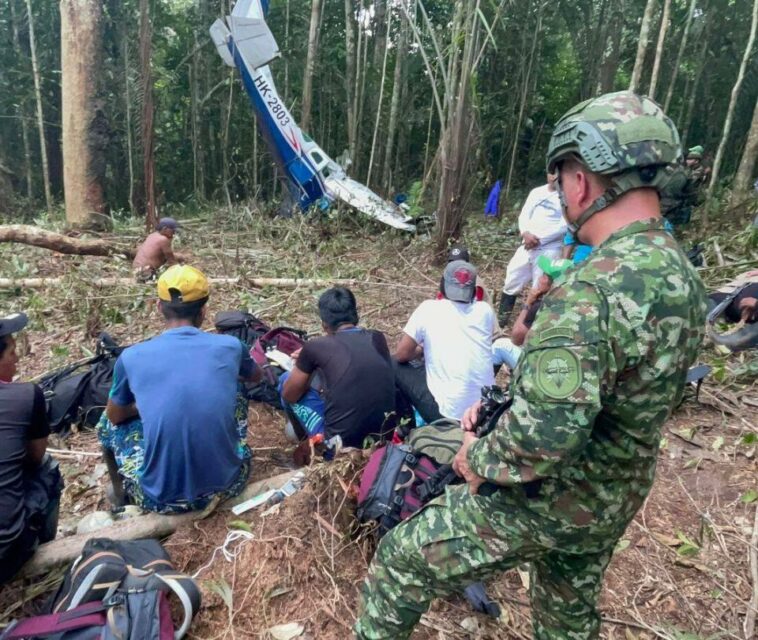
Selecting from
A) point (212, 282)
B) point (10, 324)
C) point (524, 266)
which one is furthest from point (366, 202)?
point (10, 324)

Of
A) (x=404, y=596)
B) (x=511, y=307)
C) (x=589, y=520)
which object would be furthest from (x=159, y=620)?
(x=511, y=307)

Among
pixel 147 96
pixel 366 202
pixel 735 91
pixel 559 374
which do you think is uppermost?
pixel 735 91

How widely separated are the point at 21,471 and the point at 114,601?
74cm

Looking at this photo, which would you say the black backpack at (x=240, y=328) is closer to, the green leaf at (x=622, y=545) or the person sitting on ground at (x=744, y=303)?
the green leaf at (x=622, y=545)

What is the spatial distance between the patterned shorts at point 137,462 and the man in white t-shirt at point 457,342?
1163 millimetres

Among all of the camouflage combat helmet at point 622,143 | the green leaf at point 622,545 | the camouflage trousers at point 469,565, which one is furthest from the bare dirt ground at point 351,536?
the camouflage combat helmet at point 622,143

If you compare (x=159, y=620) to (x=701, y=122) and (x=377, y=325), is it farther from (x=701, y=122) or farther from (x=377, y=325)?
(x=701, y=122)

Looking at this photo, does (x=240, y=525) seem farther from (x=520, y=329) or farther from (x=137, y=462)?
(x=520, y=329)

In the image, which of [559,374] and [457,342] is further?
[457,342]

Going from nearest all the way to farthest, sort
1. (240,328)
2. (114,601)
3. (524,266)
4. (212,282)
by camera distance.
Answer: (114,601) < (240,328) < (524,266) < (212,282)

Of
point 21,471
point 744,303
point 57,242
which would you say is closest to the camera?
point 21,471

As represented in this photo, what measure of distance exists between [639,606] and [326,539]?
1434 millimetres

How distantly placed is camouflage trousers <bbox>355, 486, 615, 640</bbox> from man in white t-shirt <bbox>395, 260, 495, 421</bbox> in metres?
1.41

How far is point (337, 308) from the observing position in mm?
3248
